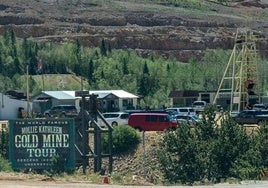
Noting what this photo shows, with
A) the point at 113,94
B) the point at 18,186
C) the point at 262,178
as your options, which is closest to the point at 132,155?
the point at 262,178

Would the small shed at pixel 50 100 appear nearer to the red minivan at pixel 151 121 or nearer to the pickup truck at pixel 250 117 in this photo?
the pickup truck at pixel 250 117

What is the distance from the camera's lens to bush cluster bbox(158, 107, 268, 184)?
5181 cm

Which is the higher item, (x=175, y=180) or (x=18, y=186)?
(x=18, y=186)

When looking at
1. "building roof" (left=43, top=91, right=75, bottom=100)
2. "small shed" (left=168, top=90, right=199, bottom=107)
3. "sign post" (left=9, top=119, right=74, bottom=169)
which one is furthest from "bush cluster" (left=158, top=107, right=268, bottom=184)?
"small shed" (left=168, top=90, right=199, bottom=107)

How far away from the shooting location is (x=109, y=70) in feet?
414

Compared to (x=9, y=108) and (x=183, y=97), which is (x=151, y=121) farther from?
(x=183, y=97)

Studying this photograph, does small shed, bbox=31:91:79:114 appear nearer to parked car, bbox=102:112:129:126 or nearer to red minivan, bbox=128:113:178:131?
parked car, bbox=102:112:129:126

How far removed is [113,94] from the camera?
327ft

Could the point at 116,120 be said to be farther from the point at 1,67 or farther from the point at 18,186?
the point at 1,67

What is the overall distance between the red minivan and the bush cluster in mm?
11602

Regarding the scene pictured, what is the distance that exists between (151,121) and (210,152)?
54.4 feet

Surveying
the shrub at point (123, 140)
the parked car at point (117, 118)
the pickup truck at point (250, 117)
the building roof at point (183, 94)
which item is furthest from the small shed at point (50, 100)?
the shrub at point (123, 140)

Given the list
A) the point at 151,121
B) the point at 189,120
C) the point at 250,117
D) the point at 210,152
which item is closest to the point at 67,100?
the point at 250,117

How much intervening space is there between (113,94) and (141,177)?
1739 inches
